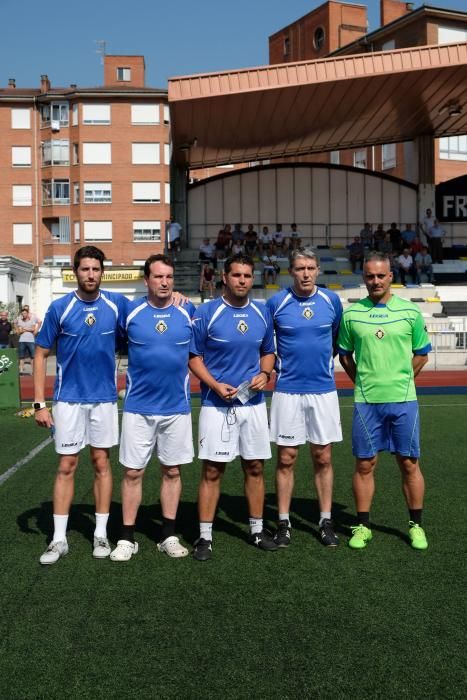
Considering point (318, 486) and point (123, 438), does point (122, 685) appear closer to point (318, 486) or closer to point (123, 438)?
point (123, 438)

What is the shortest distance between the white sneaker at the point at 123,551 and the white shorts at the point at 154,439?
1.69 feet

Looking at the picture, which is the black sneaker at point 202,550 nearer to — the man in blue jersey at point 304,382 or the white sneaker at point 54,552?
the man in blue jersey at point 304,382

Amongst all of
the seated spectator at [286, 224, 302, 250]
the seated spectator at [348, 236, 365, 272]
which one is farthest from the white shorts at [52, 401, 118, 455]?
the seated spectator at [348, 236, 365, 272]

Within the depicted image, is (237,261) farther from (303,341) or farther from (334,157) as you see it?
(334,157)

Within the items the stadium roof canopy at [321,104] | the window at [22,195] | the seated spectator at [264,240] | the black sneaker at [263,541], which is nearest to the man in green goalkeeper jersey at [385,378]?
the black sneaker at [263,541]

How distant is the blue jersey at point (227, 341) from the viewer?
5.29 meters

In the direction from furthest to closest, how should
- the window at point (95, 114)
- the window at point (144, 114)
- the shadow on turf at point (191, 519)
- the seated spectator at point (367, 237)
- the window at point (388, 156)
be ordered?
the window at point (95, 114), the window at point (144, 114), the window at point (388, 156), the seated spectator at point (367, 237), the shadow on turf at point (191, 519)

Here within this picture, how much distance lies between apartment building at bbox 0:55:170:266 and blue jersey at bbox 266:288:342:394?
46.0 metres

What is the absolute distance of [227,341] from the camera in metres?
5.29

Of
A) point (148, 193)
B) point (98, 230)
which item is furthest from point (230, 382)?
point (98, 230)

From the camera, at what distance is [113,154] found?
5194 cm

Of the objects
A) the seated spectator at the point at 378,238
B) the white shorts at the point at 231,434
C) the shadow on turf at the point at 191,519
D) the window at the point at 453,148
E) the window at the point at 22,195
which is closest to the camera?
the white shorts at the point at 231,434

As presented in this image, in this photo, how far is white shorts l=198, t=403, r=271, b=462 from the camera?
532 cm

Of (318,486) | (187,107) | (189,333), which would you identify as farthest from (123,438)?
(187,107)
